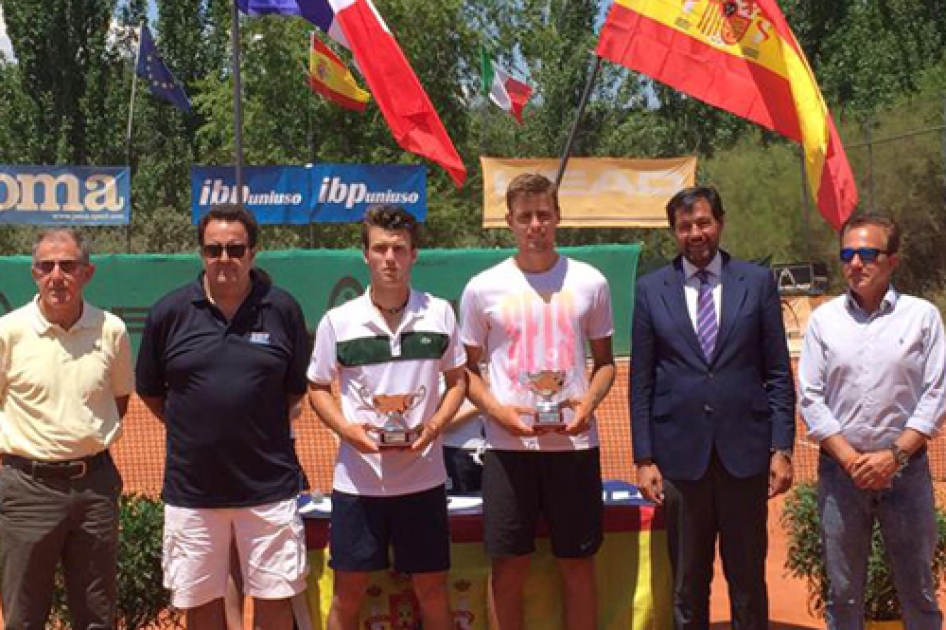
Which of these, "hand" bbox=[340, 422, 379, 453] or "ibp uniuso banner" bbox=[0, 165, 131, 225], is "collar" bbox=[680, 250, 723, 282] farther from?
"ibp uniuso banner" bbox=[0, 165, 131, 225]

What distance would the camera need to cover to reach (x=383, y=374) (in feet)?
15.2

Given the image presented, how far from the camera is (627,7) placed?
8.67 m

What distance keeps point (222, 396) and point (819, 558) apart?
293 centimetres

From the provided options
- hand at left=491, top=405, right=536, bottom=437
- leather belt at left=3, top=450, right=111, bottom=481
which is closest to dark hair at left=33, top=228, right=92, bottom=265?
leather belt at left=3, top=450, right=111, bottom=481

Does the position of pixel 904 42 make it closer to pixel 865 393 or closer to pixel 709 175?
pixel 709 175

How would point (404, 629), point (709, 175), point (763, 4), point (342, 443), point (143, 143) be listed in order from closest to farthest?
point (342, 443), point (404, 629), point (763, 4), point (709, 175), point (143, 143)

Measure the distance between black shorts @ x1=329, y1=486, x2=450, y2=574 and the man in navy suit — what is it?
0.88 metres

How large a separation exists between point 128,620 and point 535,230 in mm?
2498

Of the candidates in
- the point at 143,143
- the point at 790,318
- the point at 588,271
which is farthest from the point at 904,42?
the point at 588,271

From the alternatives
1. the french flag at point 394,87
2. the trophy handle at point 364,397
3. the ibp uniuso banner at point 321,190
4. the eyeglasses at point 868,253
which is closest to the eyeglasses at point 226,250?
the trophy handle at point 364,397

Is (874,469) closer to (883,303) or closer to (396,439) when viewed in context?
(883,303)

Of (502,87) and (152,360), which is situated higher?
(502,87)

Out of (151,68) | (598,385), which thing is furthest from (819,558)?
(151,68)

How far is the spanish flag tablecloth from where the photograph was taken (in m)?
5.18
